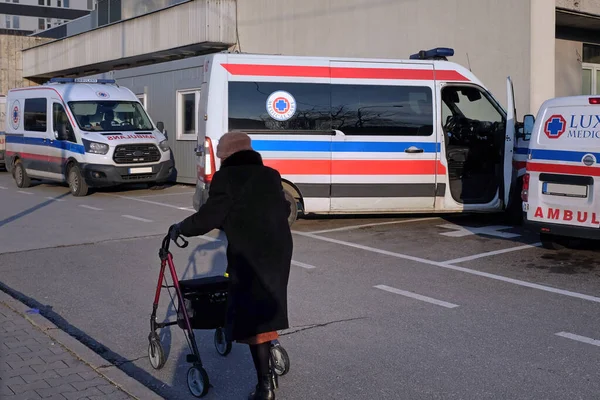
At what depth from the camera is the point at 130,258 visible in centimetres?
981

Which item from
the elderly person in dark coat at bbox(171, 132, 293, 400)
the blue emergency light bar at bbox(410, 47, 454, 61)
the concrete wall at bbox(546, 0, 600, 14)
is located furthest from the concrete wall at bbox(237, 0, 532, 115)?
the elderly person in dark coat at bbox(171, 132, 293, 400)

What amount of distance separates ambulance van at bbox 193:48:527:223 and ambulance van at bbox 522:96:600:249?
175cm

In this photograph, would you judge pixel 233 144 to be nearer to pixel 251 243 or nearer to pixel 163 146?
pixel 251 243

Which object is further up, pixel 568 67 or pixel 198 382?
pixel 568 67

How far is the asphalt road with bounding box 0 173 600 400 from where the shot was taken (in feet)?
17.6

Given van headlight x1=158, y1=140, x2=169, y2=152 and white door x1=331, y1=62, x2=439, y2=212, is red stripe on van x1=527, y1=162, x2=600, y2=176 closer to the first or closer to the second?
white door x1=331, y1=62, x2=439, y2=212

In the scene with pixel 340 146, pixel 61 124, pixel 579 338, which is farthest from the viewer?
pixel 61 124

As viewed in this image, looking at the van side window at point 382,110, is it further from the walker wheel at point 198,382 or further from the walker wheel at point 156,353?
the walker wheel at point 198,382

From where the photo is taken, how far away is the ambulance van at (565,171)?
9156mm

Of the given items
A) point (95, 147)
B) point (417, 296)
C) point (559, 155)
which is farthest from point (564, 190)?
point (95, 147)

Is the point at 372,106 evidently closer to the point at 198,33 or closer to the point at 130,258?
the point at 130,258

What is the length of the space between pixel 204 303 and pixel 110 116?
43.0 ft

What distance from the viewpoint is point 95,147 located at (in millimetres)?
16688

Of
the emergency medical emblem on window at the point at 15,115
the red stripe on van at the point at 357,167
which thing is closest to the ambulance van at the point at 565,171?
the red stripe on van at the point at 357,167
